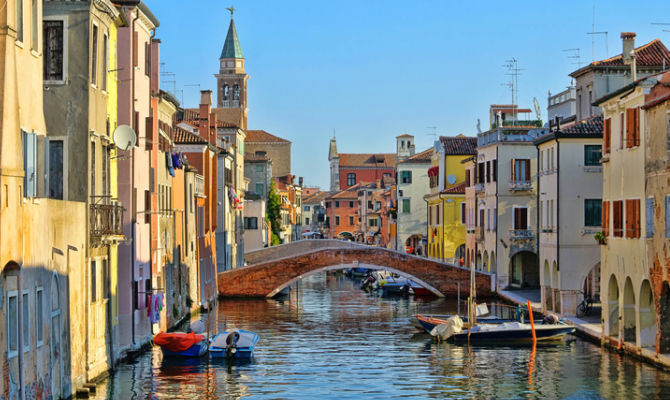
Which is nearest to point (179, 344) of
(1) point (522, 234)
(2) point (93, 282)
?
(2) point (93, 282)

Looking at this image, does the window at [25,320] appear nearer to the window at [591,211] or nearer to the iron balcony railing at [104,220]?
the iron balcony railing at [104,220]

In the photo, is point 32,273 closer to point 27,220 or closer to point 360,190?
point 27,220

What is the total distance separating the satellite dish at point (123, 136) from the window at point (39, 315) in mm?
6448

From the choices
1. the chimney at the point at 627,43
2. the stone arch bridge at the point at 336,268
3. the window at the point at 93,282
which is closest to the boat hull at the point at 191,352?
the window at the point at 93,282

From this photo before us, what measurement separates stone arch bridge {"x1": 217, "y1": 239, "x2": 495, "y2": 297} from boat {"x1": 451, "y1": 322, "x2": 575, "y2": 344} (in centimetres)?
1604

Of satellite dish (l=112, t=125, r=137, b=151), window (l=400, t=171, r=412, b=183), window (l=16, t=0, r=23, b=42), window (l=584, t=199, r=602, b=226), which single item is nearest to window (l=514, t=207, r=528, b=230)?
window (l=584, t=199, r=602, b=226)

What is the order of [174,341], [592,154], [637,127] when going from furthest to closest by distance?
[592,154] → [174,341] → [637,127]

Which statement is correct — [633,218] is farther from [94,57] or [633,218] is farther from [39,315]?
[39,315]

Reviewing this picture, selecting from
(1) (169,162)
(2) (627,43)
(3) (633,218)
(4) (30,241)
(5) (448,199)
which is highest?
(2) (627,43)

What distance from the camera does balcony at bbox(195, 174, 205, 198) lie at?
43094 mm

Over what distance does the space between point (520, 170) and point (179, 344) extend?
23.8m

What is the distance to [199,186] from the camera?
44.0m

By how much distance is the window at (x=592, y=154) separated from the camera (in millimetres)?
36938

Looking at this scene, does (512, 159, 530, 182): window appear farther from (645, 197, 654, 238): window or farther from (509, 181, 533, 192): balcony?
(645, 197, 654, 238): window
